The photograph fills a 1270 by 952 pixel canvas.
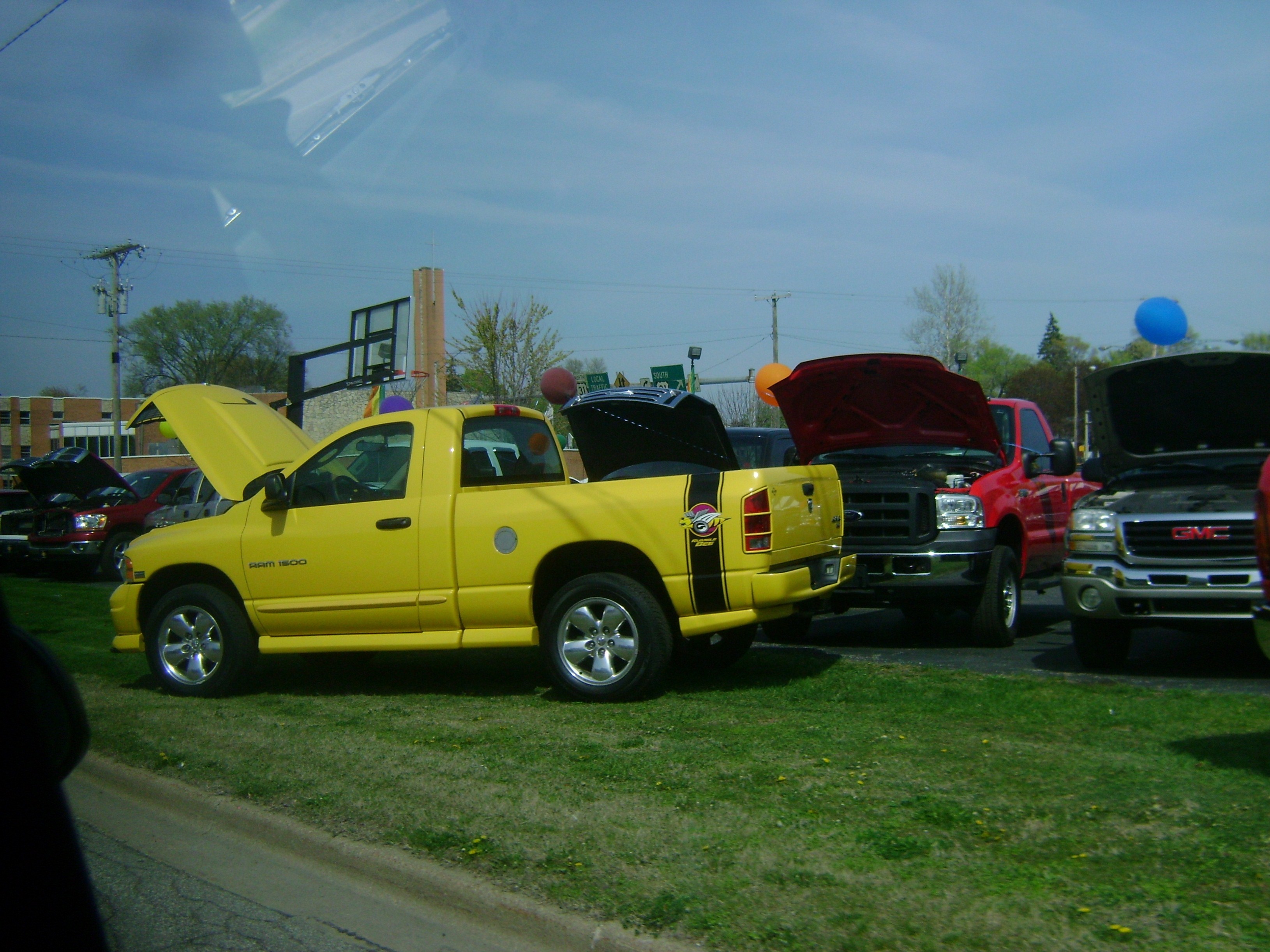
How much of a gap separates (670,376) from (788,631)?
2576 cm

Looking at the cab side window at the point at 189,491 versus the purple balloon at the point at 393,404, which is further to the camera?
the purple balloon at the point at 393,404

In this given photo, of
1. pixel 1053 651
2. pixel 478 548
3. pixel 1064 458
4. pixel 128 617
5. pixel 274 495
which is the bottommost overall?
pixel 1053 651

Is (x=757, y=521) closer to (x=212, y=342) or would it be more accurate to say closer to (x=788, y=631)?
(x=788, y=631)

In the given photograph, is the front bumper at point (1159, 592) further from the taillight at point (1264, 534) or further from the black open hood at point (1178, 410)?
the taillight at point (1264, 534)

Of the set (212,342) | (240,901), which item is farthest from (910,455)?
(212,342)

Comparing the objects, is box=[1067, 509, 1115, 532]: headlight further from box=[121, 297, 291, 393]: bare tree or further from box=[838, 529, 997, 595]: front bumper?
box=[121, 297, 291, 393]: bare tree

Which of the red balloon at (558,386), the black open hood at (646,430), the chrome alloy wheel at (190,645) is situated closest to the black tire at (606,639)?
the black open hood at (646,430)

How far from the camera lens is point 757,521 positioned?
693 cm

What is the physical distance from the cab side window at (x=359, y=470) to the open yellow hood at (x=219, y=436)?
0.41 meters

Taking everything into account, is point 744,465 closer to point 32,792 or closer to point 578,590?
point 578,590

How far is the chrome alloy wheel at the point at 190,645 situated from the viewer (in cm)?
812

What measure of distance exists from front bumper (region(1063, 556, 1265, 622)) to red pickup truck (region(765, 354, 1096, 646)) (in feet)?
4.51

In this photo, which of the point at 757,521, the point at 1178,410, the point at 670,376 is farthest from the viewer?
the point at 670,376

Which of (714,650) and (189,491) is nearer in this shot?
(714,650)
